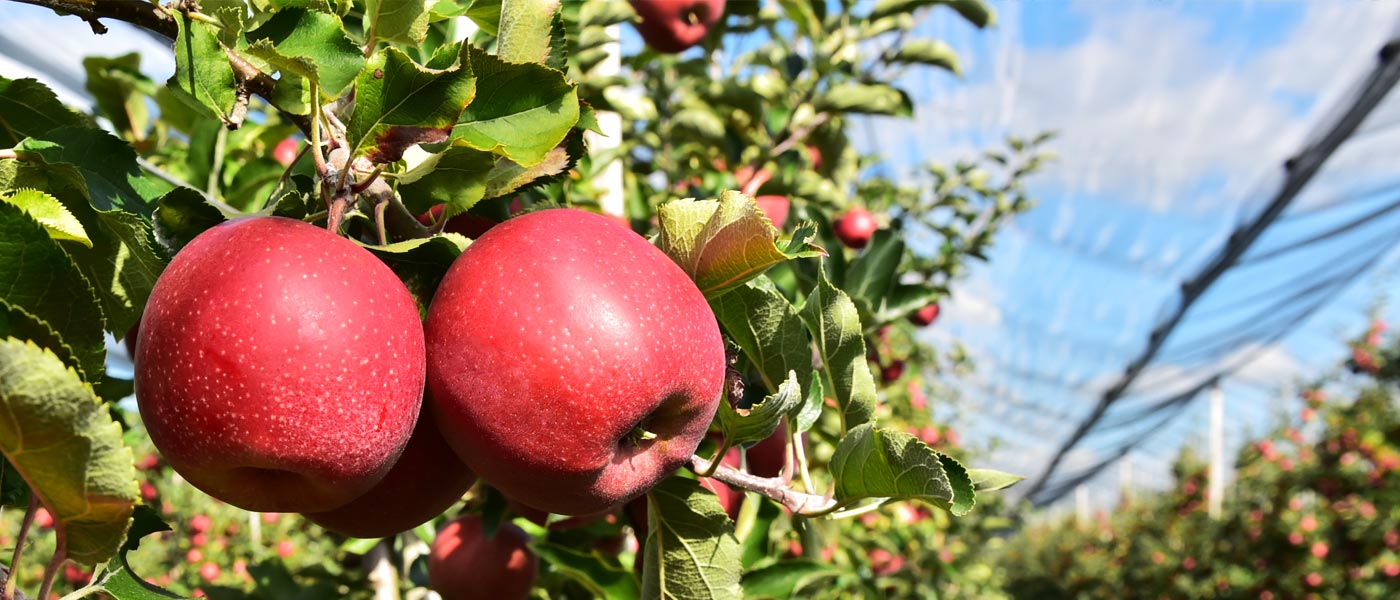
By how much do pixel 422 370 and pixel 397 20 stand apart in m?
0.28

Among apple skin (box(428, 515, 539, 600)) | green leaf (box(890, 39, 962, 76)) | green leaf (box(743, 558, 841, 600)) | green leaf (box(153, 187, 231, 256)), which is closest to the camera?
green leaf (box(153, 187, 231, 256))

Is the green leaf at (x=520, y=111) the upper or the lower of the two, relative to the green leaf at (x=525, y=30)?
lower

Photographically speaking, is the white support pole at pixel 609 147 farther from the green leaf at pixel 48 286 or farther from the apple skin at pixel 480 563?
the green leaf at pixel 48 286

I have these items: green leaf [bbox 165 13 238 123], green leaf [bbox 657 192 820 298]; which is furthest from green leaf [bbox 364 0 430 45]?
green leaf [bbox 657 192 820 298]

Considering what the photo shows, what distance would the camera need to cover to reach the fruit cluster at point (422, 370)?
0.56 meters

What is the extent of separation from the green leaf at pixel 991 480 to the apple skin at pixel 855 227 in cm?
150

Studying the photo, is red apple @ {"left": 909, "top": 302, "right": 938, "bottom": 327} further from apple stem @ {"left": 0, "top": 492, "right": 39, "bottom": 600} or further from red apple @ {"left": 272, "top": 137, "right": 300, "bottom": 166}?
apple stem @ {"left": 0, "top": 492, "right": 39, "bottom": 600}

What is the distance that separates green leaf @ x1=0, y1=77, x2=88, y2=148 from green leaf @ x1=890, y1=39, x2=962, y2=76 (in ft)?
6.02

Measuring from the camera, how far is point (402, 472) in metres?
0.68

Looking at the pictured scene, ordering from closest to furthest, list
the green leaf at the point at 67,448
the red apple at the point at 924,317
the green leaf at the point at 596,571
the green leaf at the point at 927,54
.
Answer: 1. the green leaf at the point at 67,448
2. the green leaf at the point at 596,571
3. the green leaf at the point at 927,54
4. the red apple at the point at 924,317

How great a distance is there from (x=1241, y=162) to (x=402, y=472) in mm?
6293

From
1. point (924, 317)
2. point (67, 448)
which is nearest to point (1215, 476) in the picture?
point (924, 317)

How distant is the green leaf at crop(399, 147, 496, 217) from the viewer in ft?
2.15

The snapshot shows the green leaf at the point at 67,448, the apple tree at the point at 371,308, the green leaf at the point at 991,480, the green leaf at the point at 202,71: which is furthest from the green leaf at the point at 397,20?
the green leaf at the point at 991,480
